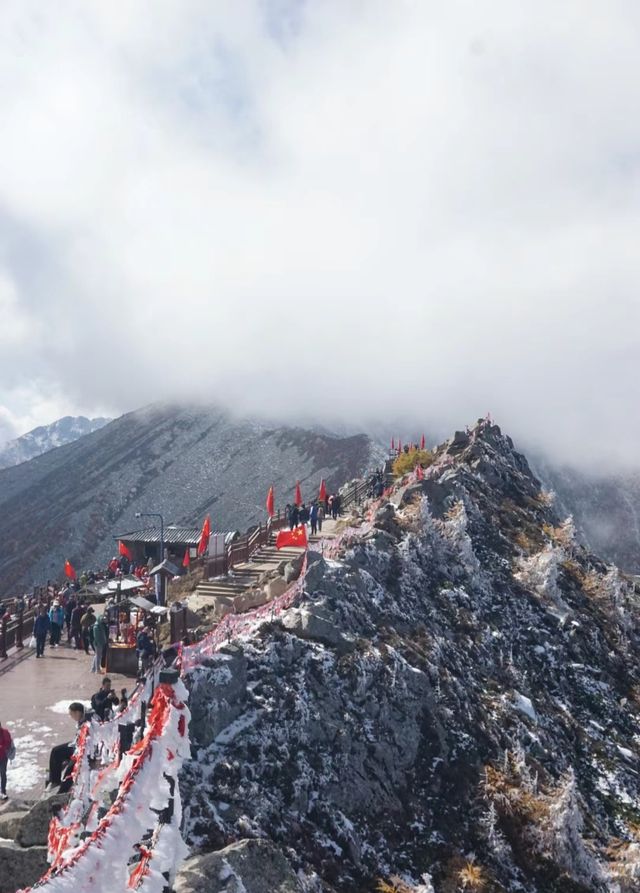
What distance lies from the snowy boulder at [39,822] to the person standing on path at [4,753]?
2282 mm

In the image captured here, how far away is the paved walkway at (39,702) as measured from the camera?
42.7 feet

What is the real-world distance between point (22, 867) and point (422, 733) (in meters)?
7.91

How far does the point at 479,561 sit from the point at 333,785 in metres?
12.9

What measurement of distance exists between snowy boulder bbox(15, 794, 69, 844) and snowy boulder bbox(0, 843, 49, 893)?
33 cm

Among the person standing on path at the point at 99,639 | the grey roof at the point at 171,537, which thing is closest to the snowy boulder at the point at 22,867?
the person standing on path at the point at 99,639

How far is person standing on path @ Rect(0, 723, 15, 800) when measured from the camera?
11.9 metres

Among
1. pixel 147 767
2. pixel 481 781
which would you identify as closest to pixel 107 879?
pixel 147 767

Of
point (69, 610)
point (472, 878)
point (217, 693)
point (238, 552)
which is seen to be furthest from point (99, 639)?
point (472, 878)

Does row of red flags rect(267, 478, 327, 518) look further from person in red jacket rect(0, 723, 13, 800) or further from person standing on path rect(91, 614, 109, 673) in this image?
person in red jacket rect(0, 723, 13, 800)

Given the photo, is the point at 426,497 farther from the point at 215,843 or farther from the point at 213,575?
the point at 215,843

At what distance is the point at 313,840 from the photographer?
11.3 m

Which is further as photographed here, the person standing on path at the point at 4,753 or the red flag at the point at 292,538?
the red flag at the point at 292,538

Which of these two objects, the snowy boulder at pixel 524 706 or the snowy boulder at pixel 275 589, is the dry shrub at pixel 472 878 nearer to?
the snowy boulder at pixel 524 706

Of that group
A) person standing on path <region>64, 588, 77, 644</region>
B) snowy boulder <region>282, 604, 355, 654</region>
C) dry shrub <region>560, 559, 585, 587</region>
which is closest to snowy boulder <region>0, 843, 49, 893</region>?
snowy boulder <region>282, 604, 355, 654</region>
